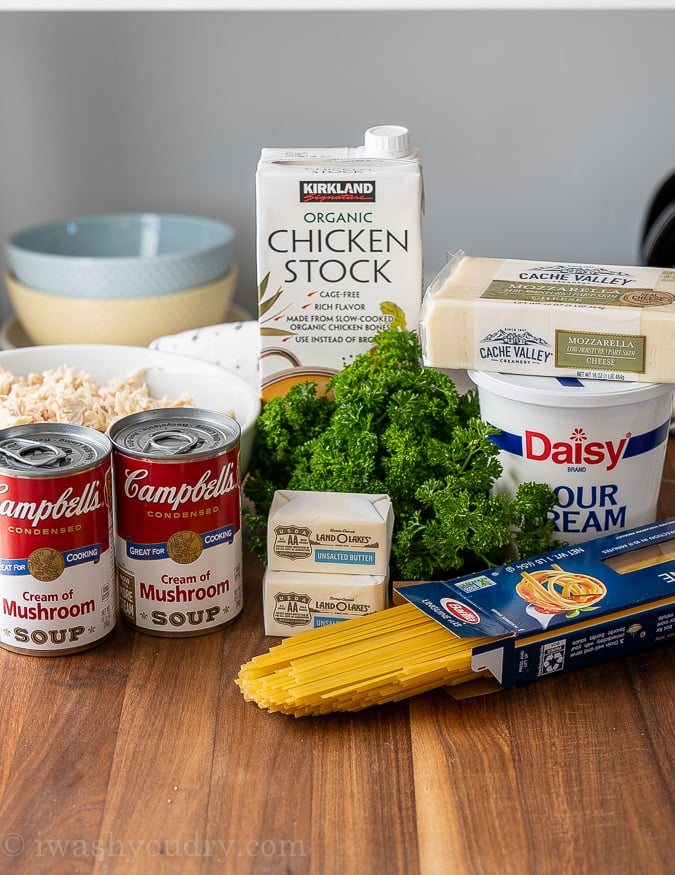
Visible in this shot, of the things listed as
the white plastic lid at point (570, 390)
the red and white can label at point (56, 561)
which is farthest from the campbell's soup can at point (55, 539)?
the white plastic lid at point (570, 390)

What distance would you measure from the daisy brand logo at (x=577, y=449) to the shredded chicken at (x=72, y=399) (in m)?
0.37

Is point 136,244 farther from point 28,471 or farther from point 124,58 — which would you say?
point 28,471

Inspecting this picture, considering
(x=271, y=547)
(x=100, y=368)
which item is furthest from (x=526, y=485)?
(x=100, y=368)

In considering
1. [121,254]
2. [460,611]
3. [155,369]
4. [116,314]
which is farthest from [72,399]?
[121,254]

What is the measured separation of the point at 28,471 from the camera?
0.84 metres

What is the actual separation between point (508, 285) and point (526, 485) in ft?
0.70

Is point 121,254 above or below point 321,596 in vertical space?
above

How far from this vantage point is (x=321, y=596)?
914 millimetres

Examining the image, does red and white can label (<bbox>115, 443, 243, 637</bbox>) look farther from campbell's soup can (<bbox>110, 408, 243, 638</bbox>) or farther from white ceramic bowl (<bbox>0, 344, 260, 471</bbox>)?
white ceramic bowl (<bbox>0, 344, 260, 471</bbox>)

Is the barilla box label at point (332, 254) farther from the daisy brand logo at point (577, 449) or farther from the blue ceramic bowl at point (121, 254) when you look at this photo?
the blue ceramic bowl at point (121, 254)

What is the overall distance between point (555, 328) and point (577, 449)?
0.38 feet
